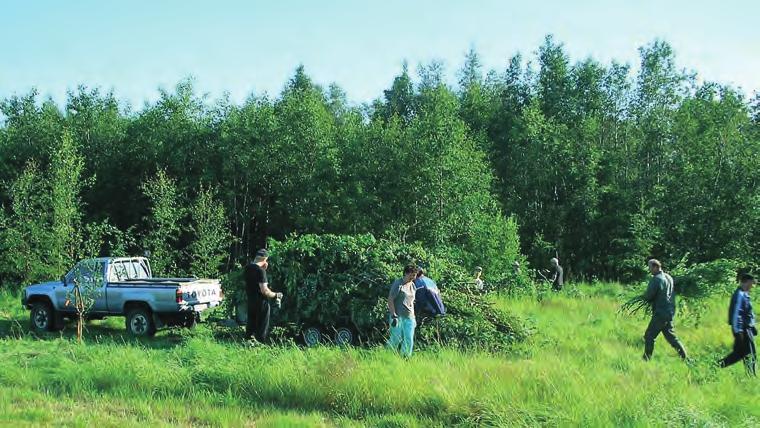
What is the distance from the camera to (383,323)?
12719 mm

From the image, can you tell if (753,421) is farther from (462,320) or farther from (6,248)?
(6,248)

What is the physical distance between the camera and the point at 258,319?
11.3 m

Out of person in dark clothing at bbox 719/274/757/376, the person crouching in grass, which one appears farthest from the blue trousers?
person in dark clothing at bbox 719/274/757/376

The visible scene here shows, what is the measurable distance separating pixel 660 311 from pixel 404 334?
4388 millimetres

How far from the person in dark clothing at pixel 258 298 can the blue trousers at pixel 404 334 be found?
208 centimetres

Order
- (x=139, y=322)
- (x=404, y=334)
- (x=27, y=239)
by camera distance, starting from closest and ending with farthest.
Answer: (x=404, y=334)
(x=139, y=322)
(x=27, y=239)

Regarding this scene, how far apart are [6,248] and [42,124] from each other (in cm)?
1413

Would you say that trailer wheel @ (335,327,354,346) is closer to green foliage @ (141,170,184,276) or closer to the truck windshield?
the truck windshield

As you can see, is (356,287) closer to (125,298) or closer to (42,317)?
(125,298)

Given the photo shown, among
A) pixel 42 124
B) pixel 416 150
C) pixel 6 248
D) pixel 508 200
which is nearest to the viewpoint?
pixel 6 248

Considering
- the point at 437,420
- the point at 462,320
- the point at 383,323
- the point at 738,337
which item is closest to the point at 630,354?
the point at 738,337

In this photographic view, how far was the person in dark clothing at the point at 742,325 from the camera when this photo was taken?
1001 centimetres

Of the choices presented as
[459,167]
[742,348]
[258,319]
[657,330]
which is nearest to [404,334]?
[258,319]

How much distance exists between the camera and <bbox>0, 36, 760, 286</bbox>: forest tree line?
1280 inches
